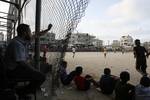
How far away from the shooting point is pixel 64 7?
5.12 metres

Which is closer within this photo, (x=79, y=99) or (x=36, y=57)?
(x=36, y=57)

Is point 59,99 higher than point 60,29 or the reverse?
the reverse

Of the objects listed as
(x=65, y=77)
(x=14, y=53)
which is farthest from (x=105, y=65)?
(x=14, y=53)

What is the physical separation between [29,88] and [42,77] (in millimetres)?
304

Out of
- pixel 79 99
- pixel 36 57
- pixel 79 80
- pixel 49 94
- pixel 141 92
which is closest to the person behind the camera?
pixel 36 57

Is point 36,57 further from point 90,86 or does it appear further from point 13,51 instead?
point 90,86

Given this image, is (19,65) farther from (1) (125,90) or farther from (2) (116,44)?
(2) (116,44)

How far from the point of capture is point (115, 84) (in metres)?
7.55

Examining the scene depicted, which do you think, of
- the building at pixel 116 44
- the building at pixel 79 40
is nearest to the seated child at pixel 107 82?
the building at pixel 79 40

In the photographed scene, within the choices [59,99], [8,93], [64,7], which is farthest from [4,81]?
[59,99]

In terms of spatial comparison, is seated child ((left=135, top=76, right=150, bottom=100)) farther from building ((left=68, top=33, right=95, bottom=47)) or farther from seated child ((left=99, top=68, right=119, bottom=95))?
seated child ((left=99, top=68, right=119, bottom=95))

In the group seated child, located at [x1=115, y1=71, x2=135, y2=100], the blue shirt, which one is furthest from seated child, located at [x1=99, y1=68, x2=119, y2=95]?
the blue shirt

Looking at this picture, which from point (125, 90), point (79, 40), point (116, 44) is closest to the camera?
point (125, 90)

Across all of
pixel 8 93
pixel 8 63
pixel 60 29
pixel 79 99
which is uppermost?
pixel 60 29
